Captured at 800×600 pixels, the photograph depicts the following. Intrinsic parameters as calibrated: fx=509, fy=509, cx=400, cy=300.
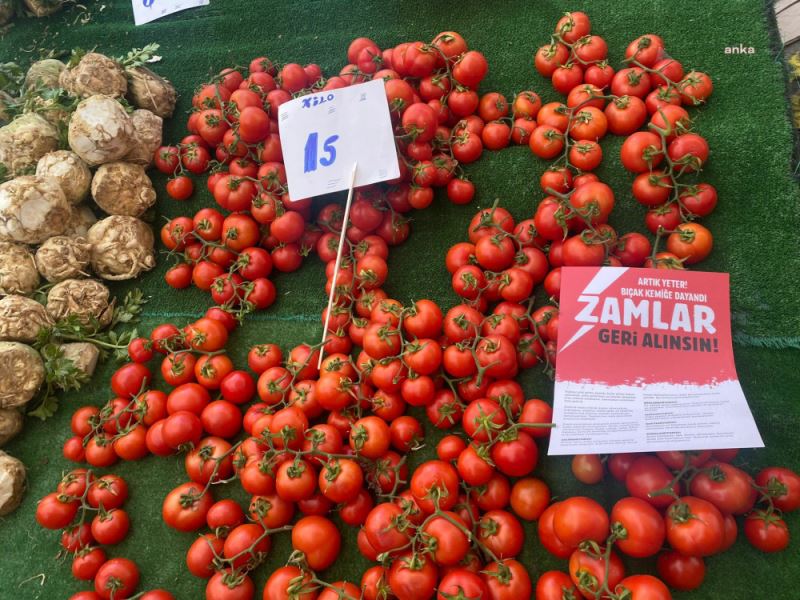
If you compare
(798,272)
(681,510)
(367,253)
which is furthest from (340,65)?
(681,510)

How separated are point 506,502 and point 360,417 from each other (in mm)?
479

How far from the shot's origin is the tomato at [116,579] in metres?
1.48

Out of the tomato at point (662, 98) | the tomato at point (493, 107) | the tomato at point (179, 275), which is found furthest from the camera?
the tomato at point (179, 275)

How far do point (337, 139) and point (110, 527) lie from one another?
145 cm

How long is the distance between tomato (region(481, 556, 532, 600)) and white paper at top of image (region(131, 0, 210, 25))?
307 cm

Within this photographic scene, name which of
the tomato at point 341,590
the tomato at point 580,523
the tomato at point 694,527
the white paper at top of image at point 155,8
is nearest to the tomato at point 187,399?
the tomato at point 341,590

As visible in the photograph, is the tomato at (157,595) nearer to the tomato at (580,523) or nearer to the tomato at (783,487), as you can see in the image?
the tomato at (580,523)

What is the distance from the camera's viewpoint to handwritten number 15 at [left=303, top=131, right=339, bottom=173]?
175 cm

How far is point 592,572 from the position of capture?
1.12m

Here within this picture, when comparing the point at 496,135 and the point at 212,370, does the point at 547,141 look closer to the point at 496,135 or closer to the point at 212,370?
the point at 496,135

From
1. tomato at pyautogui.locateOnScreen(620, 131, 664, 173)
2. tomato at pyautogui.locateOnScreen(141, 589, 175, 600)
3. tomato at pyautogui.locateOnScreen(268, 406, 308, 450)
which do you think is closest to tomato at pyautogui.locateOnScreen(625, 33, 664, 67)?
tomato at pyautogui.locateOnScreen(620, 131, 664, 173)

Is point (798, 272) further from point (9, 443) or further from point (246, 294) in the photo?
point (9, 443)

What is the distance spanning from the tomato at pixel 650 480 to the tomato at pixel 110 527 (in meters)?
1.51

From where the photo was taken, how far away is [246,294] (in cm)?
190
